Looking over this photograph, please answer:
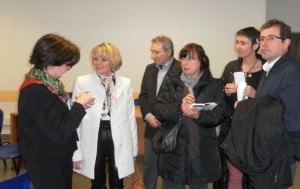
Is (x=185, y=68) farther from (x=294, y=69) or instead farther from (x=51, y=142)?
(x=51, y=142)

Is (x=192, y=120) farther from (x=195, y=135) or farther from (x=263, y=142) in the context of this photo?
(x=263, y=142)

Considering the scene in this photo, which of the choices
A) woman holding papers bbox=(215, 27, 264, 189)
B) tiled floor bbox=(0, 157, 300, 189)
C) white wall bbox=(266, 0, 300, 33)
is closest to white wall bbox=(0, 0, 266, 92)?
white wall bbox=(266, 0, 300, 33)

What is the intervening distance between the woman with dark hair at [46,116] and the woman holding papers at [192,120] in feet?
2.48

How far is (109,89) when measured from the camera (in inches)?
103

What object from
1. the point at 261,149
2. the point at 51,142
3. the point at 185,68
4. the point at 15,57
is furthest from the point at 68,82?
the point at 261,149

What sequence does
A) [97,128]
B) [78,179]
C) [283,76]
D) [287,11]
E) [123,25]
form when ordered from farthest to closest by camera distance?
1. [287,11]
2. [123,25]
3. [78,179]
4. [97,128]
5. [283,76]

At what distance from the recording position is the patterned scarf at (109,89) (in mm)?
2563

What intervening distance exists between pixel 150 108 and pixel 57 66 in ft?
4.37

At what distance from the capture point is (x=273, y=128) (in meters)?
1.78

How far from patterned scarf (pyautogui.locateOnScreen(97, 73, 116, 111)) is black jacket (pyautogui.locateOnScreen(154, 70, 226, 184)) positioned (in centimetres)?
37

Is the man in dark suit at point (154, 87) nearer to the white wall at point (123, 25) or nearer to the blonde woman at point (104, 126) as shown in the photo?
the blonde woman at point (104, 126)

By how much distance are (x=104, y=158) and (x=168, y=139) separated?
0.59m

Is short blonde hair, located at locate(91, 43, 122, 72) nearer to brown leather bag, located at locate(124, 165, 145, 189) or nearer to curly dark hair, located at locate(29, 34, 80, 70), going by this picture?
curly dark hair, located at locate(29, 34, 80, 70)

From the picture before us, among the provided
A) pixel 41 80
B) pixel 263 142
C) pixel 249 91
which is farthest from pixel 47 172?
pixel 249 91
